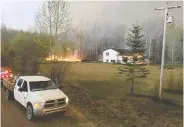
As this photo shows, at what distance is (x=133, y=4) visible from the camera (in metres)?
6.00

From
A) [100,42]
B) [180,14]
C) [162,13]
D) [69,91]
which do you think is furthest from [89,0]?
[69,91]

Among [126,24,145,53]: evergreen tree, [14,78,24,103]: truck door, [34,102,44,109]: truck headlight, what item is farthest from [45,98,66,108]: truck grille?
[126,24,145,53]: evergreen tree

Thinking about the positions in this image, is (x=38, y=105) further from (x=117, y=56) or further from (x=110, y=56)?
(x=117, y=56)

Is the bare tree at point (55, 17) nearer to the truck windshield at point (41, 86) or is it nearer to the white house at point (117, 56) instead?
the truck windshield at point (41, 86)

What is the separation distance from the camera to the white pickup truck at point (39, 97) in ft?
→ 16.4

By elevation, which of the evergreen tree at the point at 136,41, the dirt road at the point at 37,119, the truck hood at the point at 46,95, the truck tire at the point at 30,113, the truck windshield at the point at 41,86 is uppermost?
the evergreen tree at the point at 136,41

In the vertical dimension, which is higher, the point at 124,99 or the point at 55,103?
the point at 55,103

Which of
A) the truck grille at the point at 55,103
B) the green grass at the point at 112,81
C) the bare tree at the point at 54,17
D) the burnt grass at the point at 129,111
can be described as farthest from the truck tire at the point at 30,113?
the bare tree at the point at 54,17

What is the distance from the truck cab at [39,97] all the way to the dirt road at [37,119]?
0.79 feet

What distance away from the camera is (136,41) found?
6422mm

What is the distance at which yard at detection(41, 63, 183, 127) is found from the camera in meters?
5.37

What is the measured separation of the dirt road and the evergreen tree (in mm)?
3186

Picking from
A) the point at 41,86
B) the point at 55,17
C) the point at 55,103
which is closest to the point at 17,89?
the point at 41,86

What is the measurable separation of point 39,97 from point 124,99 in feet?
10.6
